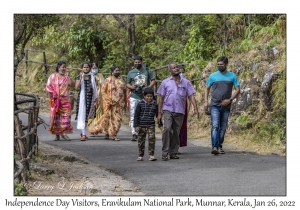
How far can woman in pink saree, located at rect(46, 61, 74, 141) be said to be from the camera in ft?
49.7

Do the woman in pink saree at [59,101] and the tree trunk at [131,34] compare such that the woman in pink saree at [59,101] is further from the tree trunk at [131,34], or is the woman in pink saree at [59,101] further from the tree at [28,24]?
the tree trunk at [131,34]

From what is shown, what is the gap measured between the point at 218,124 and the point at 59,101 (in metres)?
3.98

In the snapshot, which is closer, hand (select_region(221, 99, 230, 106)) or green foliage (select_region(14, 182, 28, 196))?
green foliage (select_region(14, 182, 28, 196))

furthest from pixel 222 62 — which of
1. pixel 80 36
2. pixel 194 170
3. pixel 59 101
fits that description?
pixel 80 36

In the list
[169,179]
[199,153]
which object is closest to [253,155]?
[199,153]

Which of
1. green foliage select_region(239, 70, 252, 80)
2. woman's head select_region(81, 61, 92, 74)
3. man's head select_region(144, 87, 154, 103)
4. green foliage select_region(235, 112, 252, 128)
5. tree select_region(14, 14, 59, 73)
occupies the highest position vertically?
tree select_region(14, 14, 59, 73)

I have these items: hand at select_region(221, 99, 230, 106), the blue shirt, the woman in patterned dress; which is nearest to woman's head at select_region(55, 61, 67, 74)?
the woman in patterned dress

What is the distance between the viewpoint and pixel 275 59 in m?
16.5

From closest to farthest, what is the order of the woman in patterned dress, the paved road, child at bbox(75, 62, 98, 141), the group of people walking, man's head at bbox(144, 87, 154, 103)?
the paved road → man's head at bbox(144, 87, 154, 103) → the group of people walking → child at bbox(75, 62, 98, 141) → the woman in patterned dress

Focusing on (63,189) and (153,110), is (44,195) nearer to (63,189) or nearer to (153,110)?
(63,189)

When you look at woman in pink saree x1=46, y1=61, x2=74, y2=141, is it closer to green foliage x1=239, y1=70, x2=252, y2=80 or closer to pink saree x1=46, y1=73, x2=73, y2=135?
pink saree x1=46, y1=73, x2=73, y2=135

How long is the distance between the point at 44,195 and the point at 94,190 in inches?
28.3

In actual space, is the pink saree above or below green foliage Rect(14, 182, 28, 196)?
above

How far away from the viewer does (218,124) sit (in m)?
13.1
